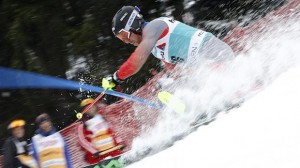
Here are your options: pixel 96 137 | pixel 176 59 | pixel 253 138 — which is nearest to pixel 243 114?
pixel 253 138

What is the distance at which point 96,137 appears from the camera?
675cm

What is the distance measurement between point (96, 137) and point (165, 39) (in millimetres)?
2471

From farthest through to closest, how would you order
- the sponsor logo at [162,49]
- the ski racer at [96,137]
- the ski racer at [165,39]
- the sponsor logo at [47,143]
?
the ski racer at [96,137]
the sponsor logo at [47,143]
the sponsor logo at [162,49]
the ski racer at [165,39]

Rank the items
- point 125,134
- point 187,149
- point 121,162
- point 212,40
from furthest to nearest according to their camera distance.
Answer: point 125,134 < point 121,162 < point 212,40 < point 187,149

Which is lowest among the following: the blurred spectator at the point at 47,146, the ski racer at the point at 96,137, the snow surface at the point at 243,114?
the ski racer at the point at 96,137

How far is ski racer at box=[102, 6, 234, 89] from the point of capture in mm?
4562

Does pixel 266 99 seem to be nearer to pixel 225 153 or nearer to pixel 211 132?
pixel 211 132

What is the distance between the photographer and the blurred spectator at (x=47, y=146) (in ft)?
19.6

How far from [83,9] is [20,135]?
449 centimetres

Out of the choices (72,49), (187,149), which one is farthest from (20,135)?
(72,49)

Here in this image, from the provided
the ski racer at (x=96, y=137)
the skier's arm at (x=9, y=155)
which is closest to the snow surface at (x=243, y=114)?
the ski racer at (x=96, y=137)

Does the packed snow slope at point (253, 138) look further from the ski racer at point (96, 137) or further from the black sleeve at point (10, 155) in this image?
the ski racer at point (96, 137)

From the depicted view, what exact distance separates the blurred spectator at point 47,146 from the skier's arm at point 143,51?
1.81 meters

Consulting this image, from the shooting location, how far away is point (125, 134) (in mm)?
7203
